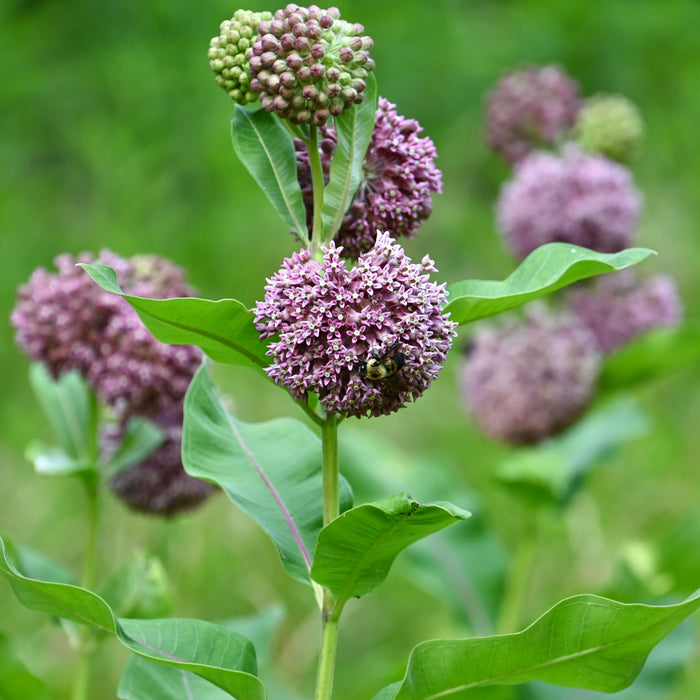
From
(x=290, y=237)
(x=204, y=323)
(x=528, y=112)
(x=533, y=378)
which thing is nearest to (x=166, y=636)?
(x=204, y=323)

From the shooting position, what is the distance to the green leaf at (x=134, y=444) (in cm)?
187

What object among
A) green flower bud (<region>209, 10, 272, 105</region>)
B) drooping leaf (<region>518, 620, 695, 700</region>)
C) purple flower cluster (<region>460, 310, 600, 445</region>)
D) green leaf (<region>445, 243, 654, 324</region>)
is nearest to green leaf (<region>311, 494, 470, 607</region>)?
green leaf (<region>445, 243, 654, 324</region>)

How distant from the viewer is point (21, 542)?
125 inches

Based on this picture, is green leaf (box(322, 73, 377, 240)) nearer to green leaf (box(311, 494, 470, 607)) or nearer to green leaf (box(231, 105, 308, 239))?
green leaf (box(231, 105, 308, 239))

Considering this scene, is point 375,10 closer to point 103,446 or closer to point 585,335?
point 585,335

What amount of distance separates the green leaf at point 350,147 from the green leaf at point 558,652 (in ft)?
1.82

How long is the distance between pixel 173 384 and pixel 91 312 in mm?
211

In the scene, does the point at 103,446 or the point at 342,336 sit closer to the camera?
the point at 342,336

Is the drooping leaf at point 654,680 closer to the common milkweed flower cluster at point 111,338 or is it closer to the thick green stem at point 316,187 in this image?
the common milkweed flower cluster at point 111,338

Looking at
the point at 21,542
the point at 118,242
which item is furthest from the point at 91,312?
the point at 118,242

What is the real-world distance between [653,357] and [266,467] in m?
1.39

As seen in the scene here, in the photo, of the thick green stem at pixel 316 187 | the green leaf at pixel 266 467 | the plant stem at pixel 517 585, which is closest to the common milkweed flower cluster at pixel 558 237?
the plant stem at pixel 517 585

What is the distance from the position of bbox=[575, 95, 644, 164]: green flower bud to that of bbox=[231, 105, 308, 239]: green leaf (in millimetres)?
1740

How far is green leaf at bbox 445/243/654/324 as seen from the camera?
1195 millimetres
